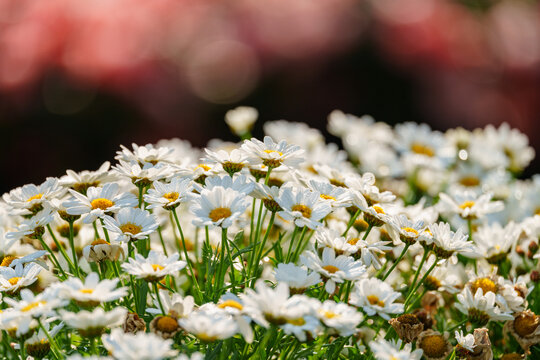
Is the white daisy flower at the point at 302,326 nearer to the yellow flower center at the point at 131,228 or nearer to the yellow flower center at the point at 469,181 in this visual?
the yellow flower center at the point at 131,228

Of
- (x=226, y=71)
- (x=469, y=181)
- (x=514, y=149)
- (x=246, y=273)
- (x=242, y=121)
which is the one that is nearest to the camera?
(x=246, y=273)

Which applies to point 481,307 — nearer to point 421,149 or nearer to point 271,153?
point 271,153

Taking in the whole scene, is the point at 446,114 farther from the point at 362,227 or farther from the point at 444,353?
the point at 444,353

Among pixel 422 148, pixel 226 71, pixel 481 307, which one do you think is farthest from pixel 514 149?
pixel 226 71

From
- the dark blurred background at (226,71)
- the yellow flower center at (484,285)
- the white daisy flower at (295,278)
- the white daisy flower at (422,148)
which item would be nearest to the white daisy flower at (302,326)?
the white daisy flower at (295,278)

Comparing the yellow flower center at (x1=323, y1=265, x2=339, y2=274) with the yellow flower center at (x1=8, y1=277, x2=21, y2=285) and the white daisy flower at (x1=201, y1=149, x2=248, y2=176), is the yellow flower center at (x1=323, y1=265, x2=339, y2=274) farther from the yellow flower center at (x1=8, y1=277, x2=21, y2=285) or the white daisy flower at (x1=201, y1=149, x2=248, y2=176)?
the yellow flower center at (x1=8, y1=277, x2=21, y2=285)

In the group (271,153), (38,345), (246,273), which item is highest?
(271,153)

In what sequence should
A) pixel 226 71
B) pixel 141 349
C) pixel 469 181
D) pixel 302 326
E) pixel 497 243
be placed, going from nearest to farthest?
1. pixel 141 349
2. pixel 302 326
3. pixel 497 243
4. pixel 469 181
5. pixel 226 71
